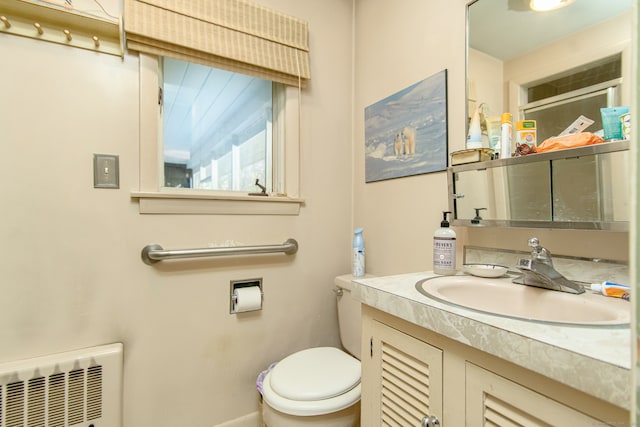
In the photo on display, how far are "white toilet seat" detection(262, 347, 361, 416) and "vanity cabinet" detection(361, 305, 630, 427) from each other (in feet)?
0.54

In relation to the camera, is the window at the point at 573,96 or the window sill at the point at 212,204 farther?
the window sill at the point at 212,204

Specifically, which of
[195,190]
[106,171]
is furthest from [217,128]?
[106,171]

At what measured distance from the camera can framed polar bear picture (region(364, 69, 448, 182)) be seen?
118 centimetres

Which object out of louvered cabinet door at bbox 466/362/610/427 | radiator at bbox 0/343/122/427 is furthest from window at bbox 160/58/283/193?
louvered cabinet door at bbox 466/362/610/427

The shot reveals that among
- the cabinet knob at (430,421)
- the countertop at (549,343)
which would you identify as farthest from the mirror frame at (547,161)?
the cabinet knob at (430,421)

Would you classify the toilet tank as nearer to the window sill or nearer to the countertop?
the window sill

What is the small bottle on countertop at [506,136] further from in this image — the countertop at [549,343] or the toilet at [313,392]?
the toilet at [313,392]

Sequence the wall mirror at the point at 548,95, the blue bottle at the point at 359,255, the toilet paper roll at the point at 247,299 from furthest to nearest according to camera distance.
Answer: the blue bottle at the point at 359,255, the toilet paper roll at the point at 247,299, the wall mirror at the point at 548,95

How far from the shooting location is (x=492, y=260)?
3.29 feet

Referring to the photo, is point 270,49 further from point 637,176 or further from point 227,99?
point 637,176

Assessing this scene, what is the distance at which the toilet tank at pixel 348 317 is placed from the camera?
1392 millimetres

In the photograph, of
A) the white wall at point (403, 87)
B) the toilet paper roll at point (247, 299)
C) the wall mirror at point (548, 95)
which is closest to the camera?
the wall mirror at point (548, 95)

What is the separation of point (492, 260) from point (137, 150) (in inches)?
Answer: 56.5

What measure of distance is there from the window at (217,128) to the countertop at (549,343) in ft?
3.65
